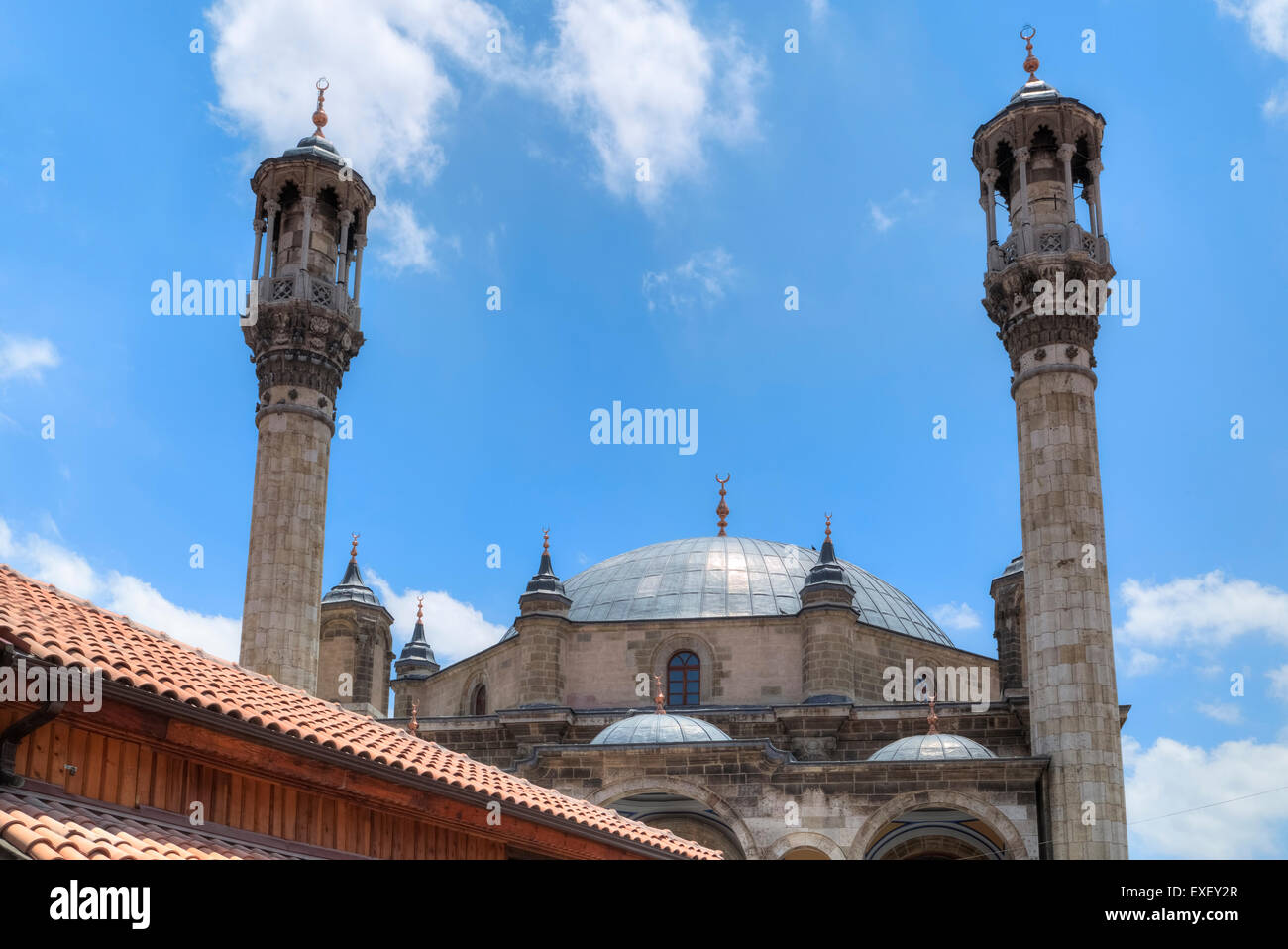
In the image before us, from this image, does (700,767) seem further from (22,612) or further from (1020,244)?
(22,612)

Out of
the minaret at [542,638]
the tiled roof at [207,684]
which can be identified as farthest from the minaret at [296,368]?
the tiled roof at [207,684]

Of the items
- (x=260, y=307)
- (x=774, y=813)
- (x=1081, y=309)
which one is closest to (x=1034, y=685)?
(x=774, y=813)

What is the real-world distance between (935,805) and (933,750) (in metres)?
0.97

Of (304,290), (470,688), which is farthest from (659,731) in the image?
(304,290)

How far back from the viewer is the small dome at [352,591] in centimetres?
3512

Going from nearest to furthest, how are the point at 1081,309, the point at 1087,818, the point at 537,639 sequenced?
1. the point at 1087,818
2. the point at 1081,309
3. the point at 537,639

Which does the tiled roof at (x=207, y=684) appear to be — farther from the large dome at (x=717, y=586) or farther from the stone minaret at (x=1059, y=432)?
the large dome at (x=717, y=586)

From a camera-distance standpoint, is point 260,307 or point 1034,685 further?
point 260,307

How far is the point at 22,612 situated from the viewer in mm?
9484

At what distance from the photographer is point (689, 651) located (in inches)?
1242

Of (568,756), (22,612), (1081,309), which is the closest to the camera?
(22,612)

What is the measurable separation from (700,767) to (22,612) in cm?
1573

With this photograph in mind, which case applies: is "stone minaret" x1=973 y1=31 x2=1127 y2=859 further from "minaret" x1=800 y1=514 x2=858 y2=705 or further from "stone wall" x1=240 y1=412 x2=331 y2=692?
"stone wall" x1=240 y1=412 x2=331 y2=692

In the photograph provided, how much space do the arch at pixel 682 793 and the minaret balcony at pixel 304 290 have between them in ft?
35.3
